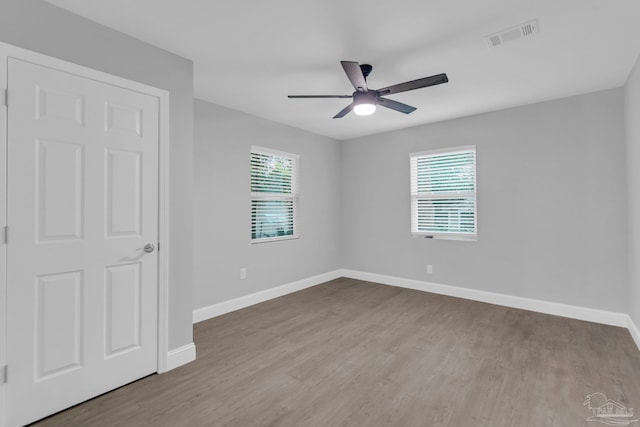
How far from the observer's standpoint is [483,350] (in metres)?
2.81

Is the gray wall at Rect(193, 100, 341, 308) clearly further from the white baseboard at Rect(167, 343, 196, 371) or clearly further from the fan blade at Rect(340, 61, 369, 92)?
the fan blade at Rect(340, 61, 369, 92)

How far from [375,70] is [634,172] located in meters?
2.67

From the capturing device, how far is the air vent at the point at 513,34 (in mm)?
2189

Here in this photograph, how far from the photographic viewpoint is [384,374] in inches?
95.4

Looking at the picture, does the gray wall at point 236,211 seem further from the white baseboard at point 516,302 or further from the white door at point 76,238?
the white baseboard at point 516,302

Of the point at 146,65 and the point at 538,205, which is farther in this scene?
the point at 538,205

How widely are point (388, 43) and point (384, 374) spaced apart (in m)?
2.64

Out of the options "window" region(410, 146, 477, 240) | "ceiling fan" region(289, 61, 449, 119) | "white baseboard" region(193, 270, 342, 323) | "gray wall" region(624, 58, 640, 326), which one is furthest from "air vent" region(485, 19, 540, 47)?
"white baseboard" region(193, 270, 342, 323)

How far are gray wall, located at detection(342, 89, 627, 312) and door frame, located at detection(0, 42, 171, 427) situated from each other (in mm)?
3657

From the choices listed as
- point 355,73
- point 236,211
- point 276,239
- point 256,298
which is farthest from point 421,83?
point 256,298

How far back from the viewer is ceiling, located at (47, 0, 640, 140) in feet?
6.59

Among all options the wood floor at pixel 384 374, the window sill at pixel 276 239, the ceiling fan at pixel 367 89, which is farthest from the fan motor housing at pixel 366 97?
the window sill at pixel 276 239

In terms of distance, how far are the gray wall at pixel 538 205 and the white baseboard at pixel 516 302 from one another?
0.07m

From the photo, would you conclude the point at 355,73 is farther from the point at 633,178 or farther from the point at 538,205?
the point at 538,205
